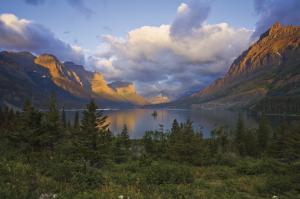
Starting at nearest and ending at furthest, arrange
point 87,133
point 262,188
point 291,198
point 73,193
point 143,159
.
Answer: point 73,193 → point 291,198 → point 262,188 → point 143,159 → point 87,133

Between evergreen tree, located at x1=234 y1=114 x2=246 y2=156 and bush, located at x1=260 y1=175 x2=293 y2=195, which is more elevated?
bush, located at x1=260 y1=175 x2=293 y2=195

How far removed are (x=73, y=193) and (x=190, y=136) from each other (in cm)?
2567

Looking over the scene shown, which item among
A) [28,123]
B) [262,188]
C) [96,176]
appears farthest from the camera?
[28,123]

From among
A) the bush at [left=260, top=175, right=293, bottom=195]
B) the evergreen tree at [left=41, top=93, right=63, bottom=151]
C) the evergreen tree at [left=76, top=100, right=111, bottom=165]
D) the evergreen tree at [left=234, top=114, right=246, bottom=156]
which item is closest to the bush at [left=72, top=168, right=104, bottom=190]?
the bush at [left=260, top=175, right=293, bottom=195]

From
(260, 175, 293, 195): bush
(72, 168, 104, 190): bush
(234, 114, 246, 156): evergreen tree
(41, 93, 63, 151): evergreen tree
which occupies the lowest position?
(234, 114, 246, 156): evergreen tree

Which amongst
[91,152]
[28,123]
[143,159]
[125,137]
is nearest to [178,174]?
[143,159]

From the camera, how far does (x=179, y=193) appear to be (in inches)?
488

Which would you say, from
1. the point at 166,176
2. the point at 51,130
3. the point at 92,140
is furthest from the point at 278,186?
the point at 51,130

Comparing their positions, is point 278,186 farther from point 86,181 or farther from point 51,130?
point 51,130

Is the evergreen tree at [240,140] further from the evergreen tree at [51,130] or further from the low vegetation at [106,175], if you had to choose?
the evergreen tree at [51,130]

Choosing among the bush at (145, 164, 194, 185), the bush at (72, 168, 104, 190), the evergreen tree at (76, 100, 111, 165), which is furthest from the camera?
the evergreen tree at (76, 100, 111, 165)

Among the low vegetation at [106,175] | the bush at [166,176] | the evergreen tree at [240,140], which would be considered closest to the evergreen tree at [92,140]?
the low vegetation at [106,175]

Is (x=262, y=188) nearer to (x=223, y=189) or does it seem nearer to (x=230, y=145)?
(x=223, y=189)

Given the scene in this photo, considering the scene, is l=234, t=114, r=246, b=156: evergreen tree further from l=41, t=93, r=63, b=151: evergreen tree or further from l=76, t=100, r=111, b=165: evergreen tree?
l=76, t=100, r=111, b=165: evergreen tree
